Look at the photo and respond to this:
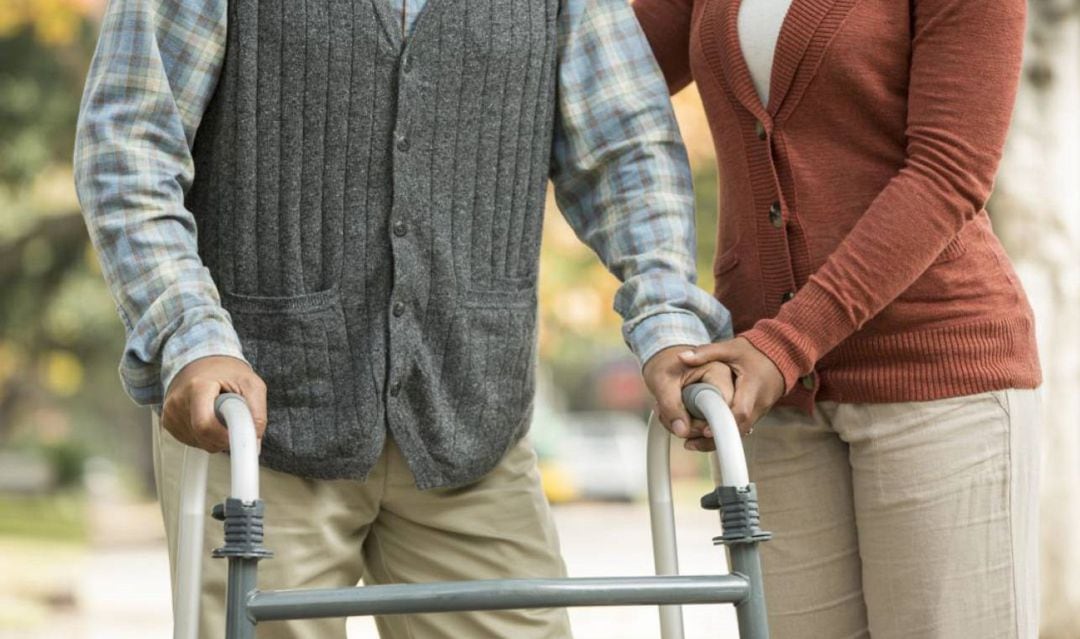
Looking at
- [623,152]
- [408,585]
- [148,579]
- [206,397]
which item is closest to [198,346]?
[206,397]

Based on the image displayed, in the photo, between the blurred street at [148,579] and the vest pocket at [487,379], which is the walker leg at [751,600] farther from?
the blurred street at [148,579]

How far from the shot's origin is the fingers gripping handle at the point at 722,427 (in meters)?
1.91

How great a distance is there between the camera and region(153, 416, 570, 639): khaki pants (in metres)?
2.24

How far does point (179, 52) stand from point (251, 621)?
0.83 meters

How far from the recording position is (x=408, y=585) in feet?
5.85

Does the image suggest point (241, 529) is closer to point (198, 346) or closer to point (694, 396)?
point (198, 346)

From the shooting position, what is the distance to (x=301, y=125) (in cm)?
221

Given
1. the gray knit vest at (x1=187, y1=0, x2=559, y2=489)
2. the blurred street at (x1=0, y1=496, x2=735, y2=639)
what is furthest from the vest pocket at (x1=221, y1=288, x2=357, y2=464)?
the blurred street at (x1=0, y1=496, x2=735, y2=639)

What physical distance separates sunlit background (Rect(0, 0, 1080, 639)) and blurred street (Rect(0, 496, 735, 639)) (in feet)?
0.07

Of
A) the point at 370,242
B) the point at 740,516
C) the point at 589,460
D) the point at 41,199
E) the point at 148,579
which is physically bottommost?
the point at 740,516

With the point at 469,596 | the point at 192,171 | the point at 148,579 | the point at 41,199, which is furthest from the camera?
the point at 41,199

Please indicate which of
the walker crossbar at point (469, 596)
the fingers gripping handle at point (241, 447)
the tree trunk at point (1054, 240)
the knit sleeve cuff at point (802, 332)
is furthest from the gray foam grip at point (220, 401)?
the tree trunk at point (1054, 240)

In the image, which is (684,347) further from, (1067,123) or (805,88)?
(1067,123)

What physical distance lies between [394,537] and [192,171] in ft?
2.13
